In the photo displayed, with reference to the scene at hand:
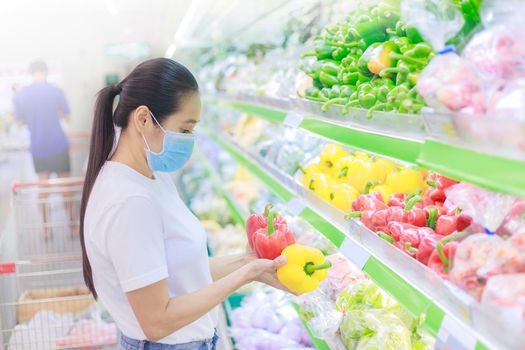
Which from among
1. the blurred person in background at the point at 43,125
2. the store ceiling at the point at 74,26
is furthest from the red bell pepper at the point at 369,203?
the store ceiling at the point at 74,26

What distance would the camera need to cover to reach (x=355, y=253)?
74.7 inches

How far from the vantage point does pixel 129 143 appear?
6.29 ft

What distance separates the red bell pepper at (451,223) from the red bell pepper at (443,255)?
21 cm

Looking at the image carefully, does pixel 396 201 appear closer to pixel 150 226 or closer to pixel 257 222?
pixel 257 222

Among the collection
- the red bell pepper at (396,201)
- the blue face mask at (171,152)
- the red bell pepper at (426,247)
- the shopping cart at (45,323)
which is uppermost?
the blue face mask at (171,152)

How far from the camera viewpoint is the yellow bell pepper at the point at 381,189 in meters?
2.36

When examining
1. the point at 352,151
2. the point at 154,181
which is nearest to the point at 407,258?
the point at 154,181

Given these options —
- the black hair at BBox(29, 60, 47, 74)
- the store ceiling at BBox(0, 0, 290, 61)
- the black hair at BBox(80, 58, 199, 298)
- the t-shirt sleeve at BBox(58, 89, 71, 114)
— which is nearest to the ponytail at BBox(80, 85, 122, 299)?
the black hair at BBox(80, 58, 199, 298)

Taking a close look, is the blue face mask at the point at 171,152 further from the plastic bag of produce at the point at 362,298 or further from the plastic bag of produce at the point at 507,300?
the plastic bag of produce at the point at 507,300

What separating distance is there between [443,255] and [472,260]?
126 millimetres

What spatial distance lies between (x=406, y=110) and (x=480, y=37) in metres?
0.36

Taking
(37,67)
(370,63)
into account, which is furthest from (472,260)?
(37,67)

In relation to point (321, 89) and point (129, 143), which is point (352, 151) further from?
point (129, 143)

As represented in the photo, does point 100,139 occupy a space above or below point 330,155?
above
